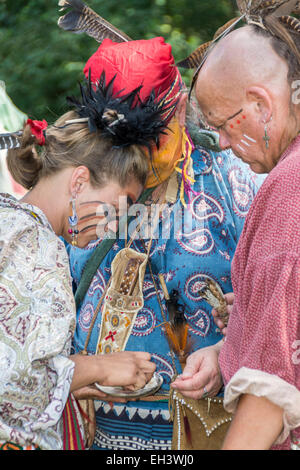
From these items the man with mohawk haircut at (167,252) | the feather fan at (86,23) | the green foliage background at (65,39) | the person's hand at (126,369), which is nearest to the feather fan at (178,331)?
the man with mohawk haircut at (167,252)

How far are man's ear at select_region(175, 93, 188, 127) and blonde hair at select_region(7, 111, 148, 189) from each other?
0.29 metres

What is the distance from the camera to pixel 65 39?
5.20 m

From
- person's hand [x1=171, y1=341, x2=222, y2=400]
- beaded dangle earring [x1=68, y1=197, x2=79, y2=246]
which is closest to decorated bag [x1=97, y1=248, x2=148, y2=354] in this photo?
beaded dangle earring [x1=68, y1=197, x2=79, y2=246]

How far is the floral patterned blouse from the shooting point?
72.8 inches

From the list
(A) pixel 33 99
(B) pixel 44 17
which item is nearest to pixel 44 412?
(A) pixel 33 99

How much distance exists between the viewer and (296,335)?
1.44m

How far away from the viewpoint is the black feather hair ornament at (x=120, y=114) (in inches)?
95.3

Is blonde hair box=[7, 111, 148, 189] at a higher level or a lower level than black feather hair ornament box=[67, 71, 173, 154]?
lower

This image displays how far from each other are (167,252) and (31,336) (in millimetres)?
863

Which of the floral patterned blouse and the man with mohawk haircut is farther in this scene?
the man with mohawk haircut

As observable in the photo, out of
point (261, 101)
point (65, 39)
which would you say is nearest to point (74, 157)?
point (261, 101)

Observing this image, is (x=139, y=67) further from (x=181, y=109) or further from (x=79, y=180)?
(x=79, y=180)

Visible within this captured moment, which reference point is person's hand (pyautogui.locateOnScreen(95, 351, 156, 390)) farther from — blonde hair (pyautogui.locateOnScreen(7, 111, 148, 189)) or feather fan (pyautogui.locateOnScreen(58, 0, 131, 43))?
feather fan (pyautogui.locateOnScreen(58, 0, 131, 43))

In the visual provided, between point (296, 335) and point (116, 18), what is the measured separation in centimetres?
429
